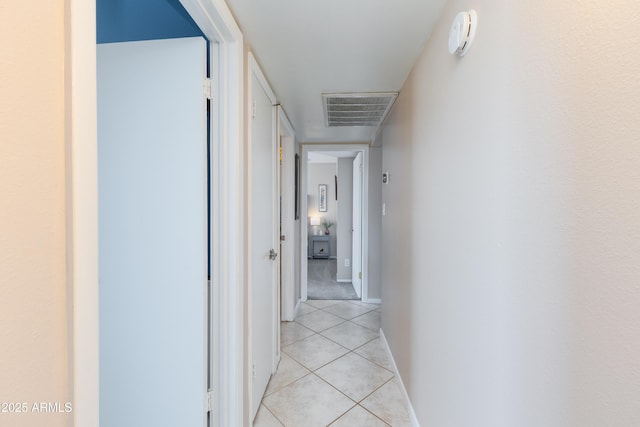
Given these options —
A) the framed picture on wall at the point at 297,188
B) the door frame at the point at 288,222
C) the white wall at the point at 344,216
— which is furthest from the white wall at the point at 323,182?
the door frame at the point at 288,222

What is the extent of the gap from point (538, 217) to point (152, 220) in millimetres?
1386

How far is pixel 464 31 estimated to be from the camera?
0.91 meters

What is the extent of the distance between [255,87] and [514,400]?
1.76m

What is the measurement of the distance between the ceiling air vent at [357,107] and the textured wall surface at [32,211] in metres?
1.76

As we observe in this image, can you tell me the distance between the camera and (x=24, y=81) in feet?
1.39

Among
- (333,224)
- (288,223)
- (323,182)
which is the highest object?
(323,182)

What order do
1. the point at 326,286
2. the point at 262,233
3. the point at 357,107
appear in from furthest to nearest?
the point at 326,286, the point at 357,107, the point at 262,233

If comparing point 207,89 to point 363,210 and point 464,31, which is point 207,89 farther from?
point 363,210

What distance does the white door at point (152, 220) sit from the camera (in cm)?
116

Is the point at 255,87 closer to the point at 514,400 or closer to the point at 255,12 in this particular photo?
the point at 255,12

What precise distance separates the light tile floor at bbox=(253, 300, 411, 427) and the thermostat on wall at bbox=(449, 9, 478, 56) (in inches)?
77.8

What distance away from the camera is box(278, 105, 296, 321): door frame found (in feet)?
9.16

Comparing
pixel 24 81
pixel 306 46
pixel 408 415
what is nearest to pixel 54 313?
pixel 24 81

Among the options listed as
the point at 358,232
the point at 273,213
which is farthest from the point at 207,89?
the point at 358,232
